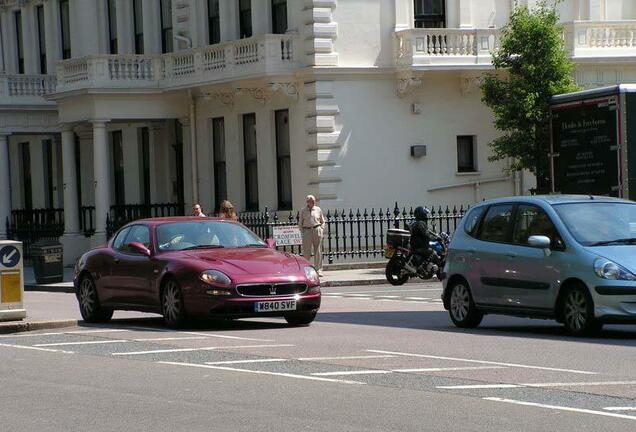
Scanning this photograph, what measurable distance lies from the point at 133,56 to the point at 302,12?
6.68 meters

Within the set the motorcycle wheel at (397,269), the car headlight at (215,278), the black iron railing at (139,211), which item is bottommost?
the motorcycle wheel at (397,269)

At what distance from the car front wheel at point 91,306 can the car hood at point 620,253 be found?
300 inches

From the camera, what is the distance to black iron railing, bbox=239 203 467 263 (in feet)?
124

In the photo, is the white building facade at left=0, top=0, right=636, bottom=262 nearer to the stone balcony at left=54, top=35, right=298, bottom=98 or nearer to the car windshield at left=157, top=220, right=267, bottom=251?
the stone balcony at left=54, top=35, right=298, bottom=98

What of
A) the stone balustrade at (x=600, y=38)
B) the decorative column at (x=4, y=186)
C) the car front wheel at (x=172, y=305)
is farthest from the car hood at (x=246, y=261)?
the decorative column at (x=4, y=186)

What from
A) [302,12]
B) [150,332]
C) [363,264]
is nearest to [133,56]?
[302,12]

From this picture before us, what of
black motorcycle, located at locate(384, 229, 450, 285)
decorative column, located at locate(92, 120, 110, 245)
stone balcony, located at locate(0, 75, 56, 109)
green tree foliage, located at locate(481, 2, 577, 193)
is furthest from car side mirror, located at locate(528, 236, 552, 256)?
stone balcony, located at locate(0, 75, 56, 109)

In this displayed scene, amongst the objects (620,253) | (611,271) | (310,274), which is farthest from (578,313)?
(310,274)

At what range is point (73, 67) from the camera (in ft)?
146

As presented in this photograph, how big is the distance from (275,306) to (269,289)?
235 mm

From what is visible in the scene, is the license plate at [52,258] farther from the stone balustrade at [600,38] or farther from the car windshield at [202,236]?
the car windshield at [202,236]

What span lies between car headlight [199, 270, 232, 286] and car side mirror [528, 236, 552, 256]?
393cm

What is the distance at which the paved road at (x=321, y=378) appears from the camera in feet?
38.3

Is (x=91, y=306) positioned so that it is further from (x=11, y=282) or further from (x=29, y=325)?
(x=29, y=325)
